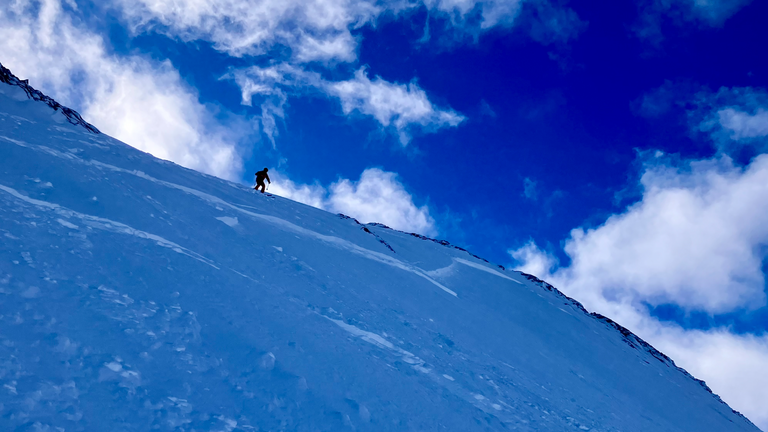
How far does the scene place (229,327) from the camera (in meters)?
5.95

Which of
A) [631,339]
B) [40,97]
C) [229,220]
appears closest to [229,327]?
[229,220]

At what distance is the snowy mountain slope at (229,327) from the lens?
14.6 feet

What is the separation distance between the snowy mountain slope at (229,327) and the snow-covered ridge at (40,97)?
398 millimetres

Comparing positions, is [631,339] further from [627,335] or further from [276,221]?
[276,221]

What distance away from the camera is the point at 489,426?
5945mm

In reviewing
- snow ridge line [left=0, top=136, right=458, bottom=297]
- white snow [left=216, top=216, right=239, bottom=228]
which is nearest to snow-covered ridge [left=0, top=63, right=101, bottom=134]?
snow ridge line [left=0, top=136, right=458, bottom=297]

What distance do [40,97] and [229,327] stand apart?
1108 centimetres

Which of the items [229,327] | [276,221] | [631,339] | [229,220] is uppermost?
[631,339]

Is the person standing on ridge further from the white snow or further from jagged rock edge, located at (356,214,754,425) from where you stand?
the white snow

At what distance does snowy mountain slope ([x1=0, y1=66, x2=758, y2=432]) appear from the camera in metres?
4.46

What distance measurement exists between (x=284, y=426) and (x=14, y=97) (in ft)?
41.0

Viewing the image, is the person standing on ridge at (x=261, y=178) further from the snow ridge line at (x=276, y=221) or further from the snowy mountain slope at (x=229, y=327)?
the snow ridge line at (x=276, y=221)

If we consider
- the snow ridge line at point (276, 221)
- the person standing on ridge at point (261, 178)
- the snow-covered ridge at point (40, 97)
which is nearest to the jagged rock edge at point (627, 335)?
the person standing on ridge at point (261, 178)

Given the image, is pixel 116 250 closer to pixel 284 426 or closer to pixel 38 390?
pixel 38 390
